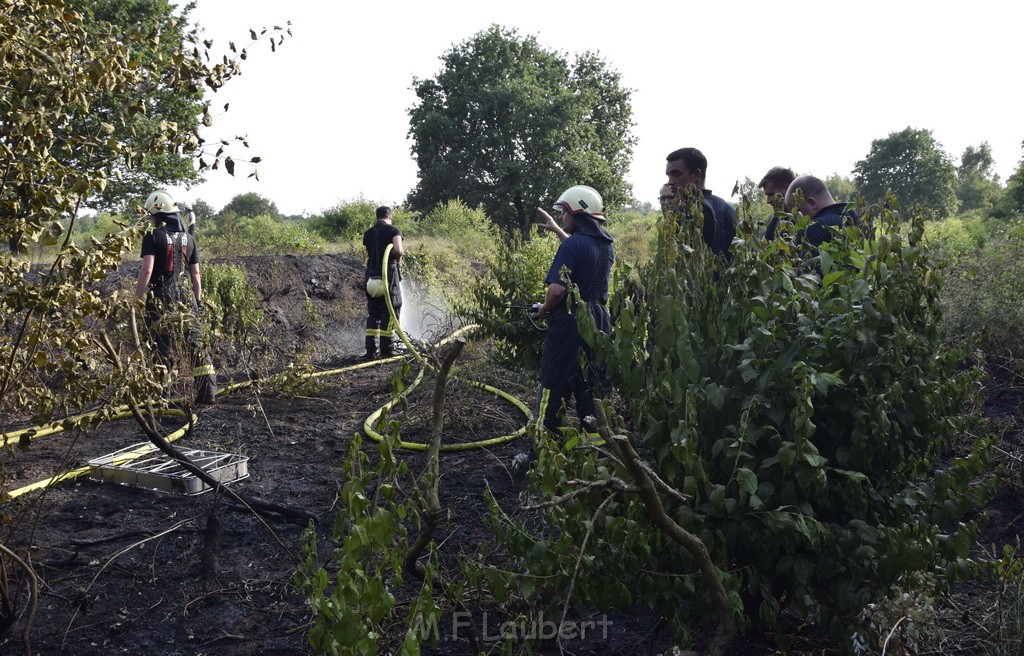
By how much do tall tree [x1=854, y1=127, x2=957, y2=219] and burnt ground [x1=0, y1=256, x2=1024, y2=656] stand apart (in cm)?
5718

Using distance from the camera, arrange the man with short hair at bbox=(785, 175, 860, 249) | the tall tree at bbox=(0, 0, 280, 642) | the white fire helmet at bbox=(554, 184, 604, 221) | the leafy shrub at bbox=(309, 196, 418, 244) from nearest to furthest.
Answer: the tall tree at bbox=(0, 0, 280, 642), the man with short hair at bbox=(785, 175, 860, 249), the white fire helmet at bbox=(554, 184, 604, 221), the leafy shrub at bbox=(309, 196, 418, 244)

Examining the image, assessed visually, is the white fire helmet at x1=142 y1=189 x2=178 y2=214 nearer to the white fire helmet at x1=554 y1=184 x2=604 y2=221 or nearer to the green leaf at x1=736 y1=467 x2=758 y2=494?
the white fire helmet at x1=554 y1=184 x2=604 y2=221

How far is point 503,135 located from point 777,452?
3912cm

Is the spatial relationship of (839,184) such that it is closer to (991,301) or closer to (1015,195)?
(1015,195)

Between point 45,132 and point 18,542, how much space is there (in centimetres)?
286

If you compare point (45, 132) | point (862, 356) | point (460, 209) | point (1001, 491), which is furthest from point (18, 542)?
point (460, 209)

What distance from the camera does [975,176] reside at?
79938 millimetres

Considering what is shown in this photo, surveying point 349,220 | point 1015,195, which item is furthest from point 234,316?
point 1015,195

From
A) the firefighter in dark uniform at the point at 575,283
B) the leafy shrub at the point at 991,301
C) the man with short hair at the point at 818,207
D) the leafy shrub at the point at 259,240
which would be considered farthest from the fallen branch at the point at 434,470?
the leafy shrub at the point at 259,240

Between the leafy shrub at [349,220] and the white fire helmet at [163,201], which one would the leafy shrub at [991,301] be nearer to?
the white fire helmet at [163,201]

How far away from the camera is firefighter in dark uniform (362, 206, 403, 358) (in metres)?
10.2

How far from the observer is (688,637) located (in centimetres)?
247

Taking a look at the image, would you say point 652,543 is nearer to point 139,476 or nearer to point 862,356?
point 862,356

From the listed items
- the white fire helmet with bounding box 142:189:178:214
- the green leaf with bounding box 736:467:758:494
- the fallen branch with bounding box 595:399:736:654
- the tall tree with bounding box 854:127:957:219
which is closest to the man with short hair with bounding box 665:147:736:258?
the green leaf with bounding box 736:467:758:494
